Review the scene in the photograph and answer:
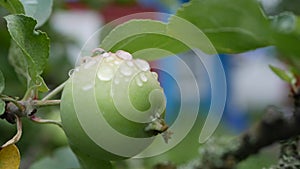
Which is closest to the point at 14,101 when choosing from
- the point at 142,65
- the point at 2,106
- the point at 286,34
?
the point at 2,106

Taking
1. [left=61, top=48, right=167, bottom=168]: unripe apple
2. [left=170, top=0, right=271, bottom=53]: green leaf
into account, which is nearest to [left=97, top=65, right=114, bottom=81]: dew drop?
[left=61, top=48, right=167, bottom=168]: unripe apple

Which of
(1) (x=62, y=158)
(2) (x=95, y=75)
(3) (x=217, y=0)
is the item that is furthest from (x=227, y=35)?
(1) (x=62, y=158)

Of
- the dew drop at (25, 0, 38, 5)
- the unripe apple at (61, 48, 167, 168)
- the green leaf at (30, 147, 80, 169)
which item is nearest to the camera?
the unripe apple at (61, 48, 167, 168)

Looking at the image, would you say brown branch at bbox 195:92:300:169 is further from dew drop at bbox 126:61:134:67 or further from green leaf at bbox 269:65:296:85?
dew drop at bbox 126:61:134:67

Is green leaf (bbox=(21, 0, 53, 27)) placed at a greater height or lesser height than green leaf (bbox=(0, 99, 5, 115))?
greater

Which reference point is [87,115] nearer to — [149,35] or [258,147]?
[149,35]

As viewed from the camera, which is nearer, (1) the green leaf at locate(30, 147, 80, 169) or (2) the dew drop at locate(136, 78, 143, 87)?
(2) the dew drop at locate(136, 78, 143, 87)

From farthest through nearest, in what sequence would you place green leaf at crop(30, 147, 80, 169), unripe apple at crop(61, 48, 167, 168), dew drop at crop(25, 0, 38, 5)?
green leaf at crop(30, 147, 80, 169) → dew drop at crop(25, 0, 38, 5) → unripe apple at crop(61, 48, 167, 168)
